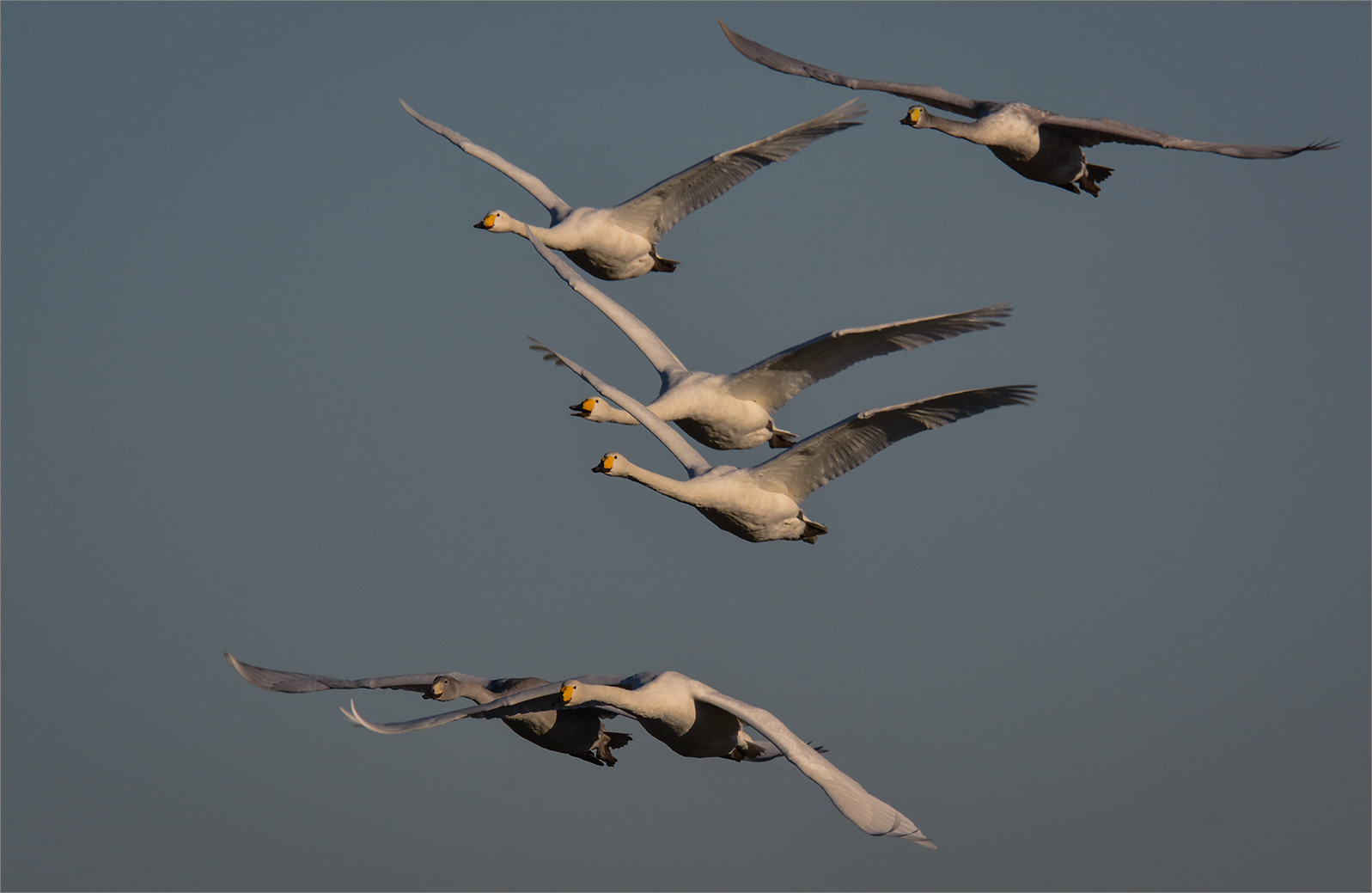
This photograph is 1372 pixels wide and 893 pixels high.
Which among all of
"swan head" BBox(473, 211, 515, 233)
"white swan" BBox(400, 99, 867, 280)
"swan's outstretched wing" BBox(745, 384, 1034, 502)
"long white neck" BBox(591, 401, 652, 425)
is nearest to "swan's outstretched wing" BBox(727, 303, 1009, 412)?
"swan's outstretched wing" BBox(745, 384, 1034, 502)

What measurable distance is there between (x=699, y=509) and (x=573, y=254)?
5558 millimetres

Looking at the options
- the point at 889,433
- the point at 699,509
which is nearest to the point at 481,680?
the point at 699,509

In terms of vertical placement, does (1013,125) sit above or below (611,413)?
above

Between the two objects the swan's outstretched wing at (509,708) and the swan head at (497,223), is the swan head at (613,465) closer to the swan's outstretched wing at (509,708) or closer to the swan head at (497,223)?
the swan's outstretched wing at (509,708)

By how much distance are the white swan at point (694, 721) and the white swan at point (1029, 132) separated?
8.96 m

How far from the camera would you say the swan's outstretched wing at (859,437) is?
2105 cm

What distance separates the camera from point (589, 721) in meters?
23.3

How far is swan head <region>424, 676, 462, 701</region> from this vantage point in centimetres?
2317

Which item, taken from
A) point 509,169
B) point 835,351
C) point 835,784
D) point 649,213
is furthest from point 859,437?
point 509,169

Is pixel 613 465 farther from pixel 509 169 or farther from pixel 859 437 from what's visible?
pixel 509 169

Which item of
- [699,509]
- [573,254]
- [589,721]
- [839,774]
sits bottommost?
[839,774]

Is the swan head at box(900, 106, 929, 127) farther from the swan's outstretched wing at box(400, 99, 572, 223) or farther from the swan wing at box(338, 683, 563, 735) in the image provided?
the swan wing at box(338, 683, 563, 735)

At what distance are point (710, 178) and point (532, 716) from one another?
843 cm

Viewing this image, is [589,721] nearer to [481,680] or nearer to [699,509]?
[481,680]
